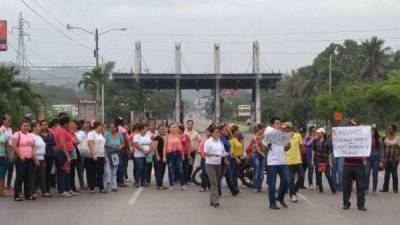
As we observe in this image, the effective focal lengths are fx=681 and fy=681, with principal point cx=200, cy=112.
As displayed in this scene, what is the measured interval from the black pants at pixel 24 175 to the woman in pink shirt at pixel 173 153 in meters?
3.85

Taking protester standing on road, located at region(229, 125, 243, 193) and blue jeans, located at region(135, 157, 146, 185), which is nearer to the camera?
protester standing on road, located at region(229, 125, 243, 193)

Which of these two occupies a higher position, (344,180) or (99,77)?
(99,77)

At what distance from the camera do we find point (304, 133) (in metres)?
17.5

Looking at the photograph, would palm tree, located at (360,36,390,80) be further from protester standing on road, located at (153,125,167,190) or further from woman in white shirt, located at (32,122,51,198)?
woman in white shirt, located at (32,122,51,198)

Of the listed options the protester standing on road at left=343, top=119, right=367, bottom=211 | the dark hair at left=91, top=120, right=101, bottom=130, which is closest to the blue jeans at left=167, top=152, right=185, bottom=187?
the dark hair at left=91, top=120, right=101, bottom=130

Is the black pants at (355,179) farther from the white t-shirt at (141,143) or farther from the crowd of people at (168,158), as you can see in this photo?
the white t-shirt at (141,143)

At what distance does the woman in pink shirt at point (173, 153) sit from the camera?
17.6m

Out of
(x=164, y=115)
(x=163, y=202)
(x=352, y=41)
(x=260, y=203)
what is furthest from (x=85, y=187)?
(x=164, y=115)

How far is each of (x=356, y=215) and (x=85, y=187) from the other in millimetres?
7835

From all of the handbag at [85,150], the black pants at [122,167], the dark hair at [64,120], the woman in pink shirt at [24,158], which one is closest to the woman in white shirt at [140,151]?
the black pants at [122,167]

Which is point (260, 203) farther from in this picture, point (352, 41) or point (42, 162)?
point (352, 41)

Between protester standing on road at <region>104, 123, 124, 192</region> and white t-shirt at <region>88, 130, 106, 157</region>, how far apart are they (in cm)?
49

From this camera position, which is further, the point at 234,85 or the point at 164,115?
the point at 164,115

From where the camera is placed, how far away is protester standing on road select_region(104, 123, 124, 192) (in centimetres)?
1709
